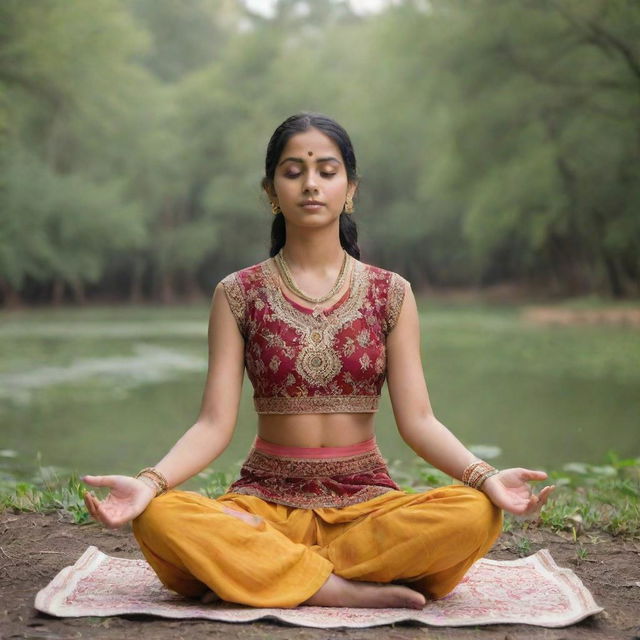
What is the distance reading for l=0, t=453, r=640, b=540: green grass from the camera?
328 centimetres

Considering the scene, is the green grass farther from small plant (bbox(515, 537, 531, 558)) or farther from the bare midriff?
the bare midriff

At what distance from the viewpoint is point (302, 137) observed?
2.53 meters

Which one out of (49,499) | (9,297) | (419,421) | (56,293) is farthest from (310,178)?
(56,293)

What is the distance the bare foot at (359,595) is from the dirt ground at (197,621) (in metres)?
0.10

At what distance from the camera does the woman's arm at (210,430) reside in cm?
221

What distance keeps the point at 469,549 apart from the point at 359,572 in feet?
0.90

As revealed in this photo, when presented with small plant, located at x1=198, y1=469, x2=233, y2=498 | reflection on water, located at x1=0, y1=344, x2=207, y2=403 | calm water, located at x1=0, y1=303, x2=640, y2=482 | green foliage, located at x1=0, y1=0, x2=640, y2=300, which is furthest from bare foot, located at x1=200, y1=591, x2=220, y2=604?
reflection on water, located at x1=0, y1=344, x2=207, y2=403

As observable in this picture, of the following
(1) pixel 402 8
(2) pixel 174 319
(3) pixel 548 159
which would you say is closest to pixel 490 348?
(3) pixel 548 159

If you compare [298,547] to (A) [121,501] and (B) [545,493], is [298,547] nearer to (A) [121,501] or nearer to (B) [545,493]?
(A) [121,501]

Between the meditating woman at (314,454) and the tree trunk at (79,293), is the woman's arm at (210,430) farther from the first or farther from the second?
the tree trunk at (79,293)

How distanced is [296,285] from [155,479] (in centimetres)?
67

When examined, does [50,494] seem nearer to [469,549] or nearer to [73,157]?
[469,549]

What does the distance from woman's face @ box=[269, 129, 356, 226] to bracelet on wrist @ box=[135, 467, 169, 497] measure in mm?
774

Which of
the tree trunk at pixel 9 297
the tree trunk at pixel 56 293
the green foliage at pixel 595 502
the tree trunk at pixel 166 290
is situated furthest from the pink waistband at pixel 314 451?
the tree trunk at pixel 166 290
